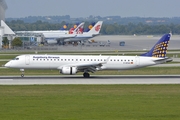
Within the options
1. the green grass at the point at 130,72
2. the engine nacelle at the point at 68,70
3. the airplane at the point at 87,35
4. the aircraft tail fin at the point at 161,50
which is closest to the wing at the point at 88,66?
Answer: the engine nacelle at the point at 68,70

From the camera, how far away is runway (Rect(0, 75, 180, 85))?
5194cm

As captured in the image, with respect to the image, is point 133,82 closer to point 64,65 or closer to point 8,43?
point 64,65

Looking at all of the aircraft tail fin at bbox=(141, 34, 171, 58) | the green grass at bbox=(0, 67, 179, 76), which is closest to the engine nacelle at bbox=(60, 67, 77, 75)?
the green grass at bbox=(0, 67, 179, 76)

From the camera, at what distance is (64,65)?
186 feet

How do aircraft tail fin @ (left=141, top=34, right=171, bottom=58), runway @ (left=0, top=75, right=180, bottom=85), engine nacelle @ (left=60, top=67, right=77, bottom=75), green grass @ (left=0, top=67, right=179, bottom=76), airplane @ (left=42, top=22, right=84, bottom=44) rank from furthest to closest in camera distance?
airplane @ (left=42, top=22, right=84, bottom=44)
green grass @ (left=0, top=67, right=179, bottom=76)
aircraft tail fin @ (left=141, top=34, right=171, bottom=58)
engine nacelle @ (left=60, top=67, right=77, bottom=75)
runway @ (left=0, top=75, right=180, bottom=85)
